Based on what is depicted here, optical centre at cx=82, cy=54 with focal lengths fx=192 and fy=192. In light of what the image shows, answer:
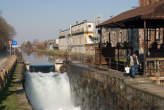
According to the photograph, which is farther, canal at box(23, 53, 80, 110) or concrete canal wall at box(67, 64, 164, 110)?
canal at box(23, 53, 80, 110)

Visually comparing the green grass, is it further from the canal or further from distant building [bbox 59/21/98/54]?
distant building [bbox 59/21/98/54]

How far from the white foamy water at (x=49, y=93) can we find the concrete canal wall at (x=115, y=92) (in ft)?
10.3

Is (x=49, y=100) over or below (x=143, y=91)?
below

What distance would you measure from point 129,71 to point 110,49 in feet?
16.5

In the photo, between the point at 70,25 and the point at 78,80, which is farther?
the point at 70,25

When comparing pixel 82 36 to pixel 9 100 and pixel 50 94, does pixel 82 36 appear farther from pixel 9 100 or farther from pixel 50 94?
pixel 9 100

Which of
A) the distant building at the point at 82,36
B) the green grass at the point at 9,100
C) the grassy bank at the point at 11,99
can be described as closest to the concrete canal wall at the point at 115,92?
the grassy bank at the point at 11,99

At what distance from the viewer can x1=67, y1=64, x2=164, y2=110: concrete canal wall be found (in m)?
6.86

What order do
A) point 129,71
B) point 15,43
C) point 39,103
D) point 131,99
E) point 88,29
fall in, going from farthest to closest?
point 88,29 < point 15,43 < point 39,103 < point 129,71 < point 131,99

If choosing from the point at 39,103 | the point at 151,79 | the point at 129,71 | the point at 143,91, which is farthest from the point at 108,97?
the point at 39,103

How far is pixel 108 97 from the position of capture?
10.5 m

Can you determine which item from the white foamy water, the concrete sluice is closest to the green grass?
the concrete sluice

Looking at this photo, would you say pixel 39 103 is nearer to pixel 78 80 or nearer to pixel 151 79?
pixel 78 80

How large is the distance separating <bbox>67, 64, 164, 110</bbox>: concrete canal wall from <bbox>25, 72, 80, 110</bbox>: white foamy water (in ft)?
10.3
